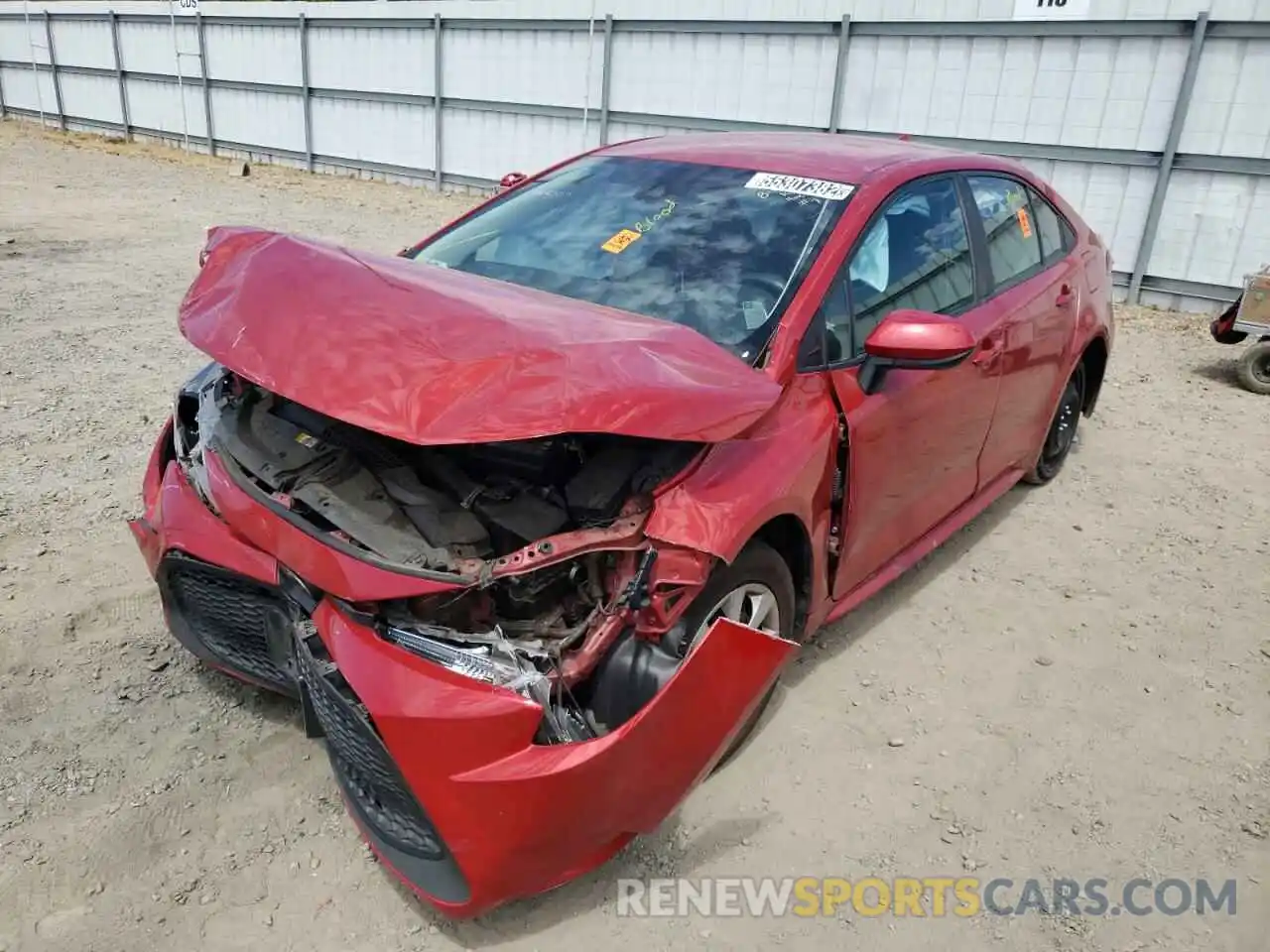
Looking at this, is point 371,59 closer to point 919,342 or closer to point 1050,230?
point 1050,230

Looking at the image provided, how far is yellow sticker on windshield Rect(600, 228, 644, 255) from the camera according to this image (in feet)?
10.1

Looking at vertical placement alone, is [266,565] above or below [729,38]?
below

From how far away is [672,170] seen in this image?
3.34 meters

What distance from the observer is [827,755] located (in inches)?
112

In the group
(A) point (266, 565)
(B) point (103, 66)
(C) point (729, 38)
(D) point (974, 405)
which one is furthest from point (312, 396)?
(B) point (103, 66)

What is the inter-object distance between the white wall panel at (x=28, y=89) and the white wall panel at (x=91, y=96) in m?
0.79

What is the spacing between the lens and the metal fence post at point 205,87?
18.7 meters

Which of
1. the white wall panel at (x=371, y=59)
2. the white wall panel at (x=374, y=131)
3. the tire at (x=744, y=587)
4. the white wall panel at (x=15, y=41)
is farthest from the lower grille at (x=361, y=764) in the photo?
the white wall panel at (x=15, y=41)

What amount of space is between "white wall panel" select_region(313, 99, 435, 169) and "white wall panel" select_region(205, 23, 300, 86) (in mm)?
1080

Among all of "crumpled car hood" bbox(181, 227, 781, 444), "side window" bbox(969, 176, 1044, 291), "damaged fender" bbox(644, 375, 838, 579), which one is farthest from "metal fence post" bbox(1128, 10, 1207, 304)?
"crumpled car hood" bbox(181, 227, 781, 444)

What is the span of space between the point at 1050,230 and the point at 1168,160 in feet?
19.1

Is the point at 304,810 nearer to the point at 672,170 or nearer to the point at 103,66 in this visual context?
the point at 672,170

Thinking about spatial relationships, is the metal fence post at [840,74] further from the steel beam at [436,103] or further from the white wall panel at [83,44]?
the white wall panel at [83,44]

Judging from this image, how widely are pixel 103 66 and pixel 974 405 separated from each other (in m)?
24.8
